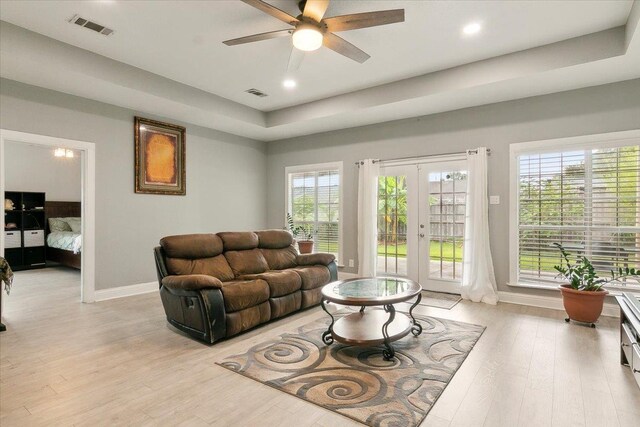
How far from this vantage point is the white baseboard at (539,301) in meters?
3.97

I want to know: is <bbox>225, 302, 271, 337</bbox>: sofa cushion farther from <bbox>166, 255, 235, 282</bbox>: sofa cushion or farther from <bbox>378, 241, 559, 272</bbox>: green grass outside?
<bbox>378, 241, 559, 272</bbox>: green grass outside

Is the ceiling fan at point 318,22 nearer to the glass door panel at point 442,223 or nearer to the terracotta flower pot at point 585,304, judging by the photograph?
the glass door panel at point 442,223

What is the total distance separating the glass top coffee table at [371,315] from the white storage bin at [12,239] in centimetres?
736

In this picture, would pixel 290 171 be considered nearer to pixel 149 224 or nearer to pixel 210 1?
pixel 149 224

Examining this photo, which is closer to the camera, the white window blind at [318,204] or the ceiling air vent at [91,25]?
the ceiling air vent at [91,25]

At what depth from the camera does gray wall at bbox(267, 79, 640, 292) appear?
4.05m

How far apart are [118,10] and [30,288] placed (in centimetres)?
475

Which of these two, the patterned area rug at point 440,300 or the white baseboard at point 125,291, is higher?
the white baseboard at point 125,291

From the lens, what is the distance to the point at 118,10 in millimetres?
3053

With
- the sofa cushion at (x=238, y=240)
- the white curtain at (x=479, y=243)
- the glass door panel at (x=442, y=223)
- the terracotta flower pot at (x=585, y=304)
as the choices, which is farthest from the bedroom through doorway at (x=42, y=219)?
the terracotta flower pot at (x=585, y=304)

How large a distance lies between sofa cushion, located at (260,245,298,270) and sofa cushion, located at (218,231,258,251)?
0.72 ft

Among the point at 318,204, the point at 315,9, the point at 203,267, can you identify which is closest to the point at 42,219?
the point at 203,267

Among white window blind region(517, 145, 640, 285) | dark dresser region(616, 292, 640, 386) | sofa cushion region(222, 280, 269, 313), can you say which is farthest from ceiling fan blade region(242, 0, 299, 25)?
white window blind region(517, 145, 640, 285)

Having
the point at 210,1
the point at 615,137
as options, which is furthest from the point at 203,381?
the point at 615,137
